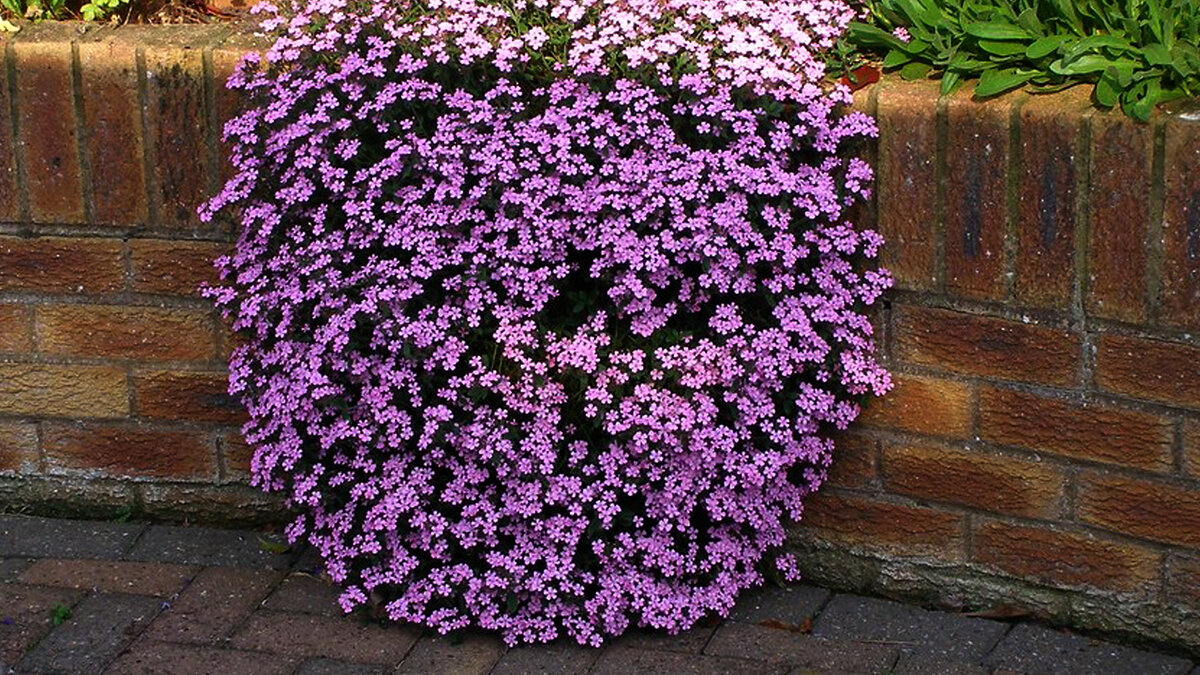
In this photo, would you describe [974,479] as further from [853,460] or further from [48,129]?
[48,129]

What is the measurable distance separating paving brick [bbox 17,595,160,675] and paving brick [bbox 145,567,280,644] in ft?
0.16

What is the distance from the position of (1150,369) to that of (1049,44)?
0.65 m

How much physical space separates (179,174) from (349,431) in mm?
756

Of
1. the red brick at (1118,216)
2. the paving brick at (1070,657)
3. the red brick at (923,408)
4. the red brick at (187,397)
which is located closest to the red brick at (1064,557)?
the paving brick at (1070,657)

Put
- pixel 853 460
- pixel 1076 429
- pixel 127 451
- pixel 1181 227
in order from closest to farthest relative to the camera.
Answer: pixel 1181 227, pixel 1076 429, pixel 853 460, pixel 127 451

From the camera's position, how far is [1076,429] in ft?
12.0

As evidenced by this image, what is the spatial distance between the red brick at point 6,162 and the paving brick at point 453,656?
52.5 inches

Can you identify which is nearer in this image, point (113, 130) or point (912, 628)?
point (912, 628)

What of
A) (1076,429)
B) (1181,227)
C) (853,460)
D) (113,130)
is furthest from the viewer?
(113,130)

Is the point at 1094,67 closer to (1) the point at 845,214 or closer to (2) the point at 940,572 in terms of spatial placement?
(1) the point at 845,214

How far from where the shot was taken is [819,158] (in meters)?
3.75

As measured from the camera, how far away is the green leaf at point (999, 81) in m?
3.58

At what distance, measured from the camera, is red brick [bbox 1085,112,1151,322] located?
3432 mm

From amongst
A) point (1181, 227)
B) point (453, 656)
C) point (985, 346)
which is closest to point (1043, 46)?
point (1181, 227)
